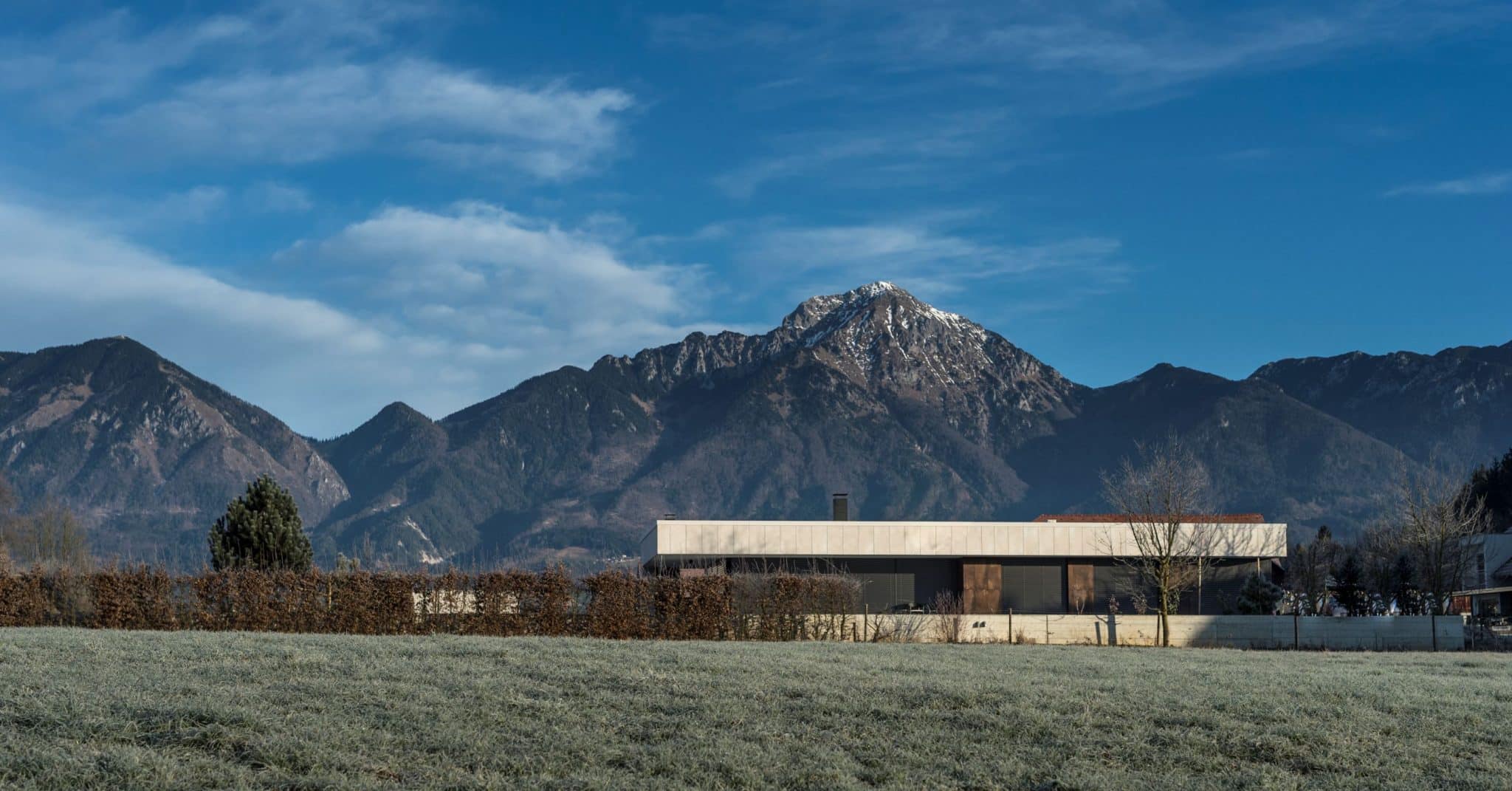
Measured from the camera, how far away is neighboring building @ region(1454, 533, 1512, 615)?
252ft

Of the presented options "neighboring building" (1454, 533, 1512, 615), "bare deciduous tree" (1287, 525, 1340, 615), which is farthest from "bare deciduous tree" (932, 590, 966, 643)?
"neighboring building" (1454, 533, 1512, 615)

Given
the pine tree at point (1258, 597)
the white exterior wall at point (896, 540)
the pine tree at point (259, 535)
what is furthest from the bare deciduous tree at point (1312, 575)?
the pine tree at point (259, 535)

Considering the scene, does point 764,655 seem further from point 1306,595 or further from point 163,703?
point 1306,595

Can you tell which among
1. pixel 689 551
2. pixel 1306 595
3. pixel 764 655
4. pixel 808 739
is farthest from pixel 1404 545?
pixel 808 739

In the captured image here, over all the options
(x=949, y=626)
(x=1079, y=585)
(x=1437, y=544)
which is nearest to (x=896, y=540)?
(x=1079, y=585)

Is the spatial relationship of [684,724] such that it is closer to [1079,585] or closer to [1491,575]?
[1079,585]

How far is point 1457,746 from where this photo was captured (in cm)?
1407

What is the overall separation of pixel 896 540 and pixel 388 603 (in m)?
29.6

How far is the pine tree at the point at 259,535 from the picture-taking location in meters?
35.6

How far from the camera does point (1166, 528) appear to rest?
47.3 metres

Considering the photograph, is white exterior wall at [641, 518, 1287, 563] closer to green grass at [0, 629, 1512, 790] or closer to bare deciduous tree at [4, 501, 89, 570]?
green grass at [0, 629, 1512, 790]

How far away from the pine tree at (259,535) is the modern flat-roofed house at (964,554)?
20282 millimetres

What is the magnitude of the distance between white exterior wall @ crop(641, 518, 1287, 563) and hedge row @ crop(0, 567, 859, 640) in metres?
24.0

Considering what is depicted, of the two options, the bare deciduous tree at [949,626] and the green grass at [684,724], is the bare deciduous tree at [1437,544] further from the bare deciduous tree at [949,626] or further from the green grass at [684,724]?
the green grass at [684,724]
